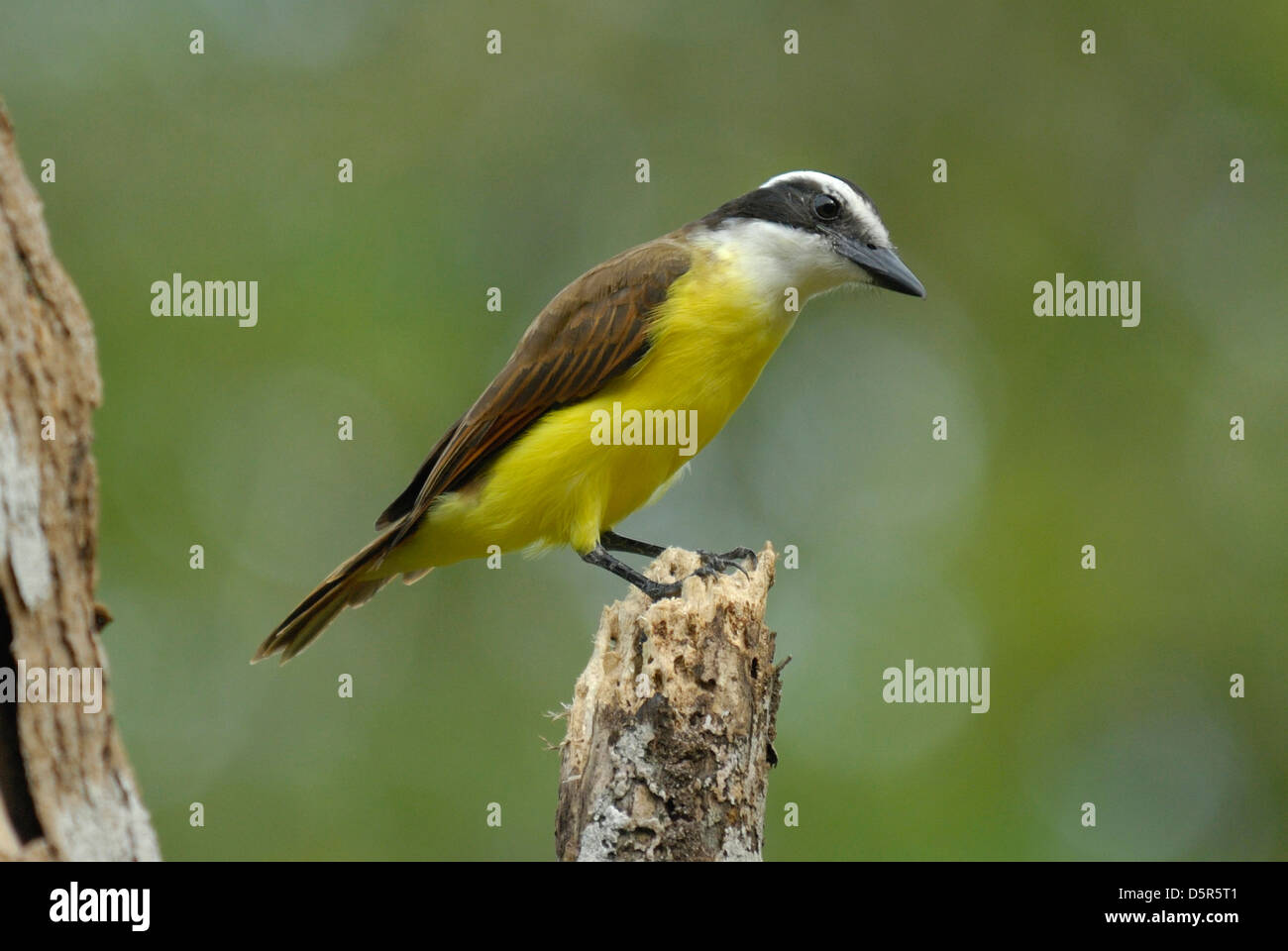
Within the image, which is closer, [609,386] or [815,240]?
[609,386]

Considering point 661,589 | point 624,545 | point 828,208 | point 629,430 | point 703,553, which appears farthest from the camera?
point 624,545

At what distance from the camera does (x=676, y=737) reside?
486 cm

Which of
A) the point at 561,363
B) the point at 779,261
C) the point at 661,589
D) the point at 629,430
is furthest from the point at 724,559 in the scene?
the point at 779,261

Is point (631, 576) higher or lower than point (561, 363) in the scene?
lower

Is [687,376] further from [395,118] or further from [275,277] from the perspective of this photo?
[395,118]

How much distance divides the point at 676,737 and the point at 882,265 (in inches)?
130

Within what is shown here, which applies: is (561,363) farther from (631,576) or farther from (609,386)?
(631,576)

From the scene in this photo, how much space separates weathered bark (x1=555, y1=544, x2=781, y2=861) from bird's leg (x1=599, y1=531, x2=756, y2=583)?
57 cm

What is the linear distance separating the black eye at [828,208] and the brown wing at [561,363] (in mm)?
764

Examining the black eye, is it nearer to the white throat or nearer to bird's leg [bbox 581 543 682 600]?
the white throat

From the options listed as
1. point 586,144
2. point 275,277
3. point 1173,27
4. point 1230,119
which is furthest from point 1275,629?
point 275,277

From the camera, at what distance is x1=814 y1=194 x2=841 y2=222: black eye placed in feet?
24.1

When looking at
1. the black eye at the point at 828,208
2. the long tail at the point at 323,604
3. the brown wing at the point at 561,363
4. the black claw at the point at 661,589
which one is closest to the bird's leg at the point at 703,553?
the black claw at the point at 661,589

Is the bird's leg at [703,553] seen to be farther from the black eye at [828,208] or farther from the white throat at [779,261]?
the black eye at [828,208]
